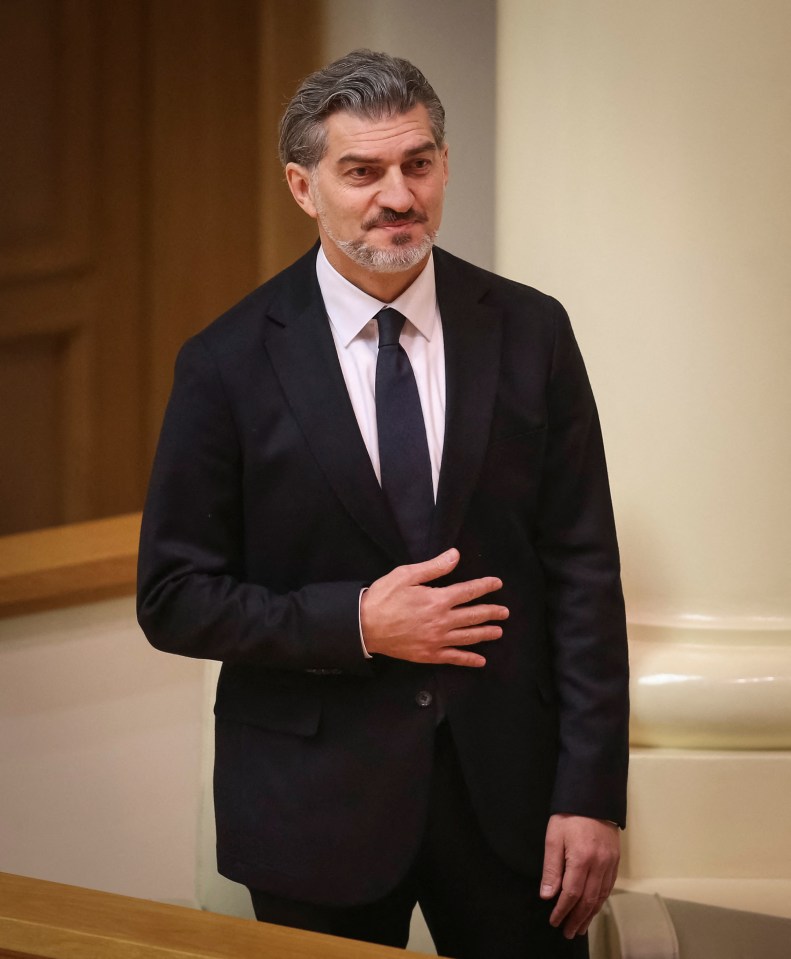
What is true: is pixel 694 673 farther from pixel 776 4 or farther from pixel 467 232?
pixel 467 232

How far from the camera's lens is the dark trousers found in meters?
1.50

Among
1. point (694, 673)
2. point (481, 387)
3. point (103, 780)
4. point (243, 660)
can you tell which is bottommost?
point (103, 780)

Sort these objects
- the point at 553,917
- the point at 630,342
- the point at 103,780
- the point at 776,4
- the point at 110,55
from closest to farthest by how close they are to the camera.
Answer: the point at 553,917, the point at 776,4, the point at 630,342, the point at 103,780, the point at 110,55

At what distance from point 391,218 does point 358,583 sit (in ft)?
1.35

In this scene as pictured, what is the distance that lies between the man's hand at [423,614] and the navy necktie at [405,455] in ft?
0.18

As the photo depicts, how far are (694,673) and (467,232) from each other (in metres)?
1.64

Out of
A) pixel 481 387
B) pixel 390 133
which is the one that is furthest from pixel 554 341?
pixel 390 133

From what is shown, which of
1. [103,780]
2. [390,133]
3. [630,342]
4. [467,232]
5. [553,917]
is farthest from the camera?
[467,232]

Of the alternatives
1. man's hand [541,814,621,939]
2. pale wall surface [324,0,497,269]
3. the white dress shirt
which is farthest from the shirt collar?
pale wall surface [324,0,497,269]

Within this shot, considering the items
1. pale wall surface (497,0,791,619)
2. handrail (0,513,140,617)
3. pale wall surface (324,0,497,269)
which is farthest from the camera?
pale wall surface (324,0,497,269)

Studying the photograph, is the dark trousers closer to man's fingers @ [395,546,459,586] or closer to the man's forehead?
man's fingers @ [395,546,459,586]

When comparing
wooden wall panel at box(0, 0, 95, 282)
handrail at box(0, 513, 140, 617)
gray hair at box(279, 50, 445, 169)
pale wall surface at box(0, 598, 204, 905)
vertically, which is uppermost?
wooden wall panel at box(0, 0, 95, 282)

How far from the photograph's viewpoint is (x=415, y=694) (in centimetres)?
148

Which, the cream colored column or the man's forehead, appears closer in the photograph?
the man's forehead
